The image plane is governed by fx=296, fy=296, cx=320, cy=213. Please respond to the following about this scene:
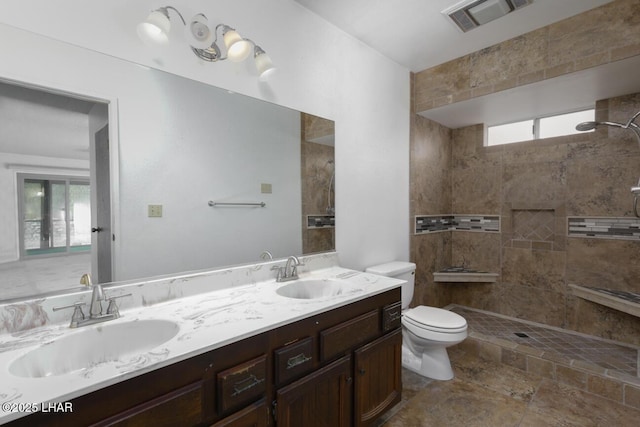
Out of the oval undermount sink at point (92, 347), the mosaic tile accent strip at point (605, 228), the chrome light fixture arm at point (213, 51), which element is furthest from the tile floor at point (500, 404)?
the chrome light fixture arm at point (213, 51)

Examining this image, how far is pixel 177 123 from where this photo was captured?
1.40m

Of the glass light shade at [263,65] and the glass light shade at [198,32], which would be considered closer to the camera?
the glass light shade at [198,32]

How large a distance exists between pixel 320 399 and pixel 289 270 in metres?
0.69

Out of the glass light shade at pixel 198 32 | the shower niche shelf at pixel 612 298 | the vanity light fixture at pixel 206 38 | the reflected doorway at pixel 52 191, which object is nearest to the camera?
the reflected doorway at pixel 52 191

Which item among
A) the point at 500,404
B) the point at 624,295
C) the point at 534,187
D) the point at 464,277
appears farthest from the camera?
the point at 464,277

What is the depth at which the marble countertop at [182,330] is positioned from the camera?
2.26 ft

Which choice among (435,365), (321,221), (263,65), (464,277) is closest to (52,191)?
(263,65)

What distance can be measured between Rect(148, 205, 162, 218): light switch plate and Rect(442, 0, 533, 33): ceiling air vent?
6.85ft

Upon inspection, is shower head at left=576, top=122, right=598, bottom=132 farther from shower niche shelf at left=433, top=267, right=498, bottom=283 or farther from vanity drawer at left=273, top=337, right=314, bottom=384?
vanity drawer at left=273, top=337, right=314, bottom=384

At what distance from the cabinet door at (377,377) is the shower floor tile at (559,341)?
140cm

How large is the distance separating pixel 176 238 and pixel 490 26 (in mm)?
2477

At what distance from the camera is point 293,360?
1.14 meters

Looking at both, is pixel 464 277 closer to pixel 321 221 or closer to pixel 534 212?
pixel 534 212

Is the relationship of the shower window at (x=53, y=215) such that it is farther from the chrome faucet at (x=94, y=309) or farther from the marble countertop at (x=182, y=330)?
the marble countertop at (x=182, y=330)
